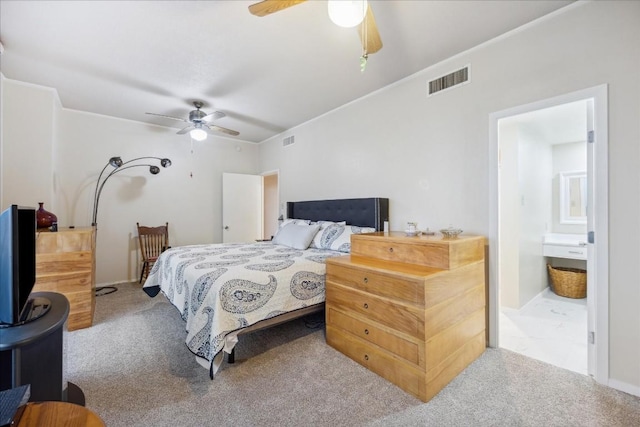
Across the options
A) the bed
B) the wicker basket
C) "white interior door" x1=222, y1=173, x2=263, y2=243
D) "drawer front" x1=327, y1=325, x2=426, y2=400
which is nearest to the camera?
"drawer front" x1=327, y1=325, x2=426, y2=400

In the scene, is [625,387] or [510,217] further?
[510,217]

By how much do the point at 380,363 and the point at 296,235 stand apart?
6.46ft

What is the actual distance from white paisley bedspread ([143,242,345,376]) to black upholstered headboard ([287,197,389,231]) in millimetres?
754

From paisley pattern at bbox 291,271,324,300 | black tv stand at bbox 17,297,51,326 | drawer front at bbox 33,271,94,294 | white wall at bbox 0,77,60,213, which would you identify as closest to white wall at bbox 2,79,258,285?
white wall at bbox 0,77,60,213

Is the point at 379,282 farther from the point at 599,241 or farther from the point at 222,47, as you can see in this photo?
the point at 222,47

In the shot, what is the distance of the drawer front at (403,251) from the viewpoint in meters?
1.97

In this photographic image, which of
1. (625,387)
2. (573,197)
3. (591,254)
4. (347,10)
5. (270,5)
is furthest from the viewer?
(573,197)

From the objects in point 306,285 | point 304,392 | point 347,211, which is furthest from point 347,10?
point 347,211

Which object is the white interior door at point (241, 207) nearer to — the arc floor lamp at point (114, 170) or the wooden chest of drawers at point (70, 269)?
the arc floor lamp at point (114, 170)

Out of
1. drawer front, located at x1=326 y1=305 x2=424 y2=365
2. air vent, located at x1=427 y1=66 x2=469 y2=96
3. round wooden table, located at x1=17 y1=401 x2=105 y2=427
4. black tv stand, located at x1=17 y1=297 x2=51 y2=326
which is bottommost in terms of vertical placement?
drawer front, located at x1=326 y1=305 x2=424 y2=365

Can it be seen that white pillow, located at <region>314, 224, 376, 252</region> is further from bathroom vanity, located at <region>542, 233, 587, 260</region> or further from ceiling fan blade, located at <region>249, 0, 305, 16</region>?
bathroom vanity, located at <region>542, 233, 587, 260</region>

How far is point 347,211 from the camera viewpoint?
363 centimetres

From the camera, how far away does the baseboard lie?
5.70 ft

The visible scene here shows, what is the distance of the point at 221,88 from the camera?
3.21m
